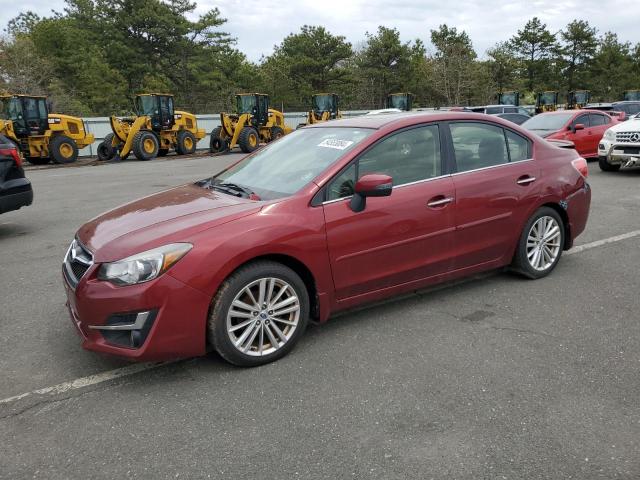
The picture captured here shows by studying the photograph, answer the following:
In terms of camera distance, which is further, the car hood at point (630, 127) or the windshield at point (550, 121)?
the windshield at point (550, 121)

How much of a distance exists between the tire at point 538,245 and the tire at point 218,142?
19726mm

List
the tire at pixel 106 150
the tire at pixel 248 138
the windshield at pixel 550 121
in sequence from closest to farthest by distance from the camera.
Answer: the windshield at pixel 550 121 < the tire at pixel 106 150 < the tire at pixel 248 138

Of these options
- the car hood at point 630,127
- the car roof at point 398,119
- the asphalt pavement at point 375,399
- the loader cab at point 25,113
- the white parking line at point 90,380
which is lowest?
the asphalt pavement at point 375,399

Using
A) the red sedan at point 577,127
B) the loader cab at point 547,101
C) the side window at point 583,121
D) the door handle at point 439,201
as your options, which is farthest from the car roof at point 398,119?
the loader cab at point 547,101

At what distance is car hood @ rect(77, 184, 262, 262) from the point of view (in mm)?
3129

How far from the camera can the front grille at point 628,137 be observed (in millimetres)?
11320

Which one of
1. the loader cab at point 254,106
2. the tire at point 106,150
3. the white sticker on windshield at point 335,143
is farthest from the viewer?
the loader cab at point 254,106

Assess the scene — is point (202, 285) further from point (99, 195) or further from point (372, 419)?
point (99, 195)

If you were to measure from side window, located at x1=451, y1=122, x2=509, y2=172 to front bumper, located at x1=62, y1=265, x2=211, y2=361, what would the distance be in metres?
2.37

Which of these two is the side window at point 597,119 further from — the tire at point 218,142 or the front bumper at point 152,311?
the tire at point 218,142

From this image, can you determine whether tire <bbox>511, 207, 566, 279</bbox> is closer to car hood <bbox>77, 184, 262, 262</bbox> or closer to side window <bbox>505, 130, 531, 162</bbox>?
side window <bbox>505, 130, 531, 162</bbox>

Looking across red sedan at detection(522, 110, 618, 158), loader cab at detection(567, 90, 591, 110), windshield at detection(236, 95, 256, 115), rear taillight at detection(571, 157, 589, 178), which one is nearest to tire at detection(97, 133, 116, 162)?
windshield at detection(236, 95, 256, 115)

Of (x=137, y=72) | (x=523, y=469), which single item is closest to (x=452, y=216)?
(x=523, y=469)

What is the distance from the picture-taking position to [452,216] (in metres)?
4.11
